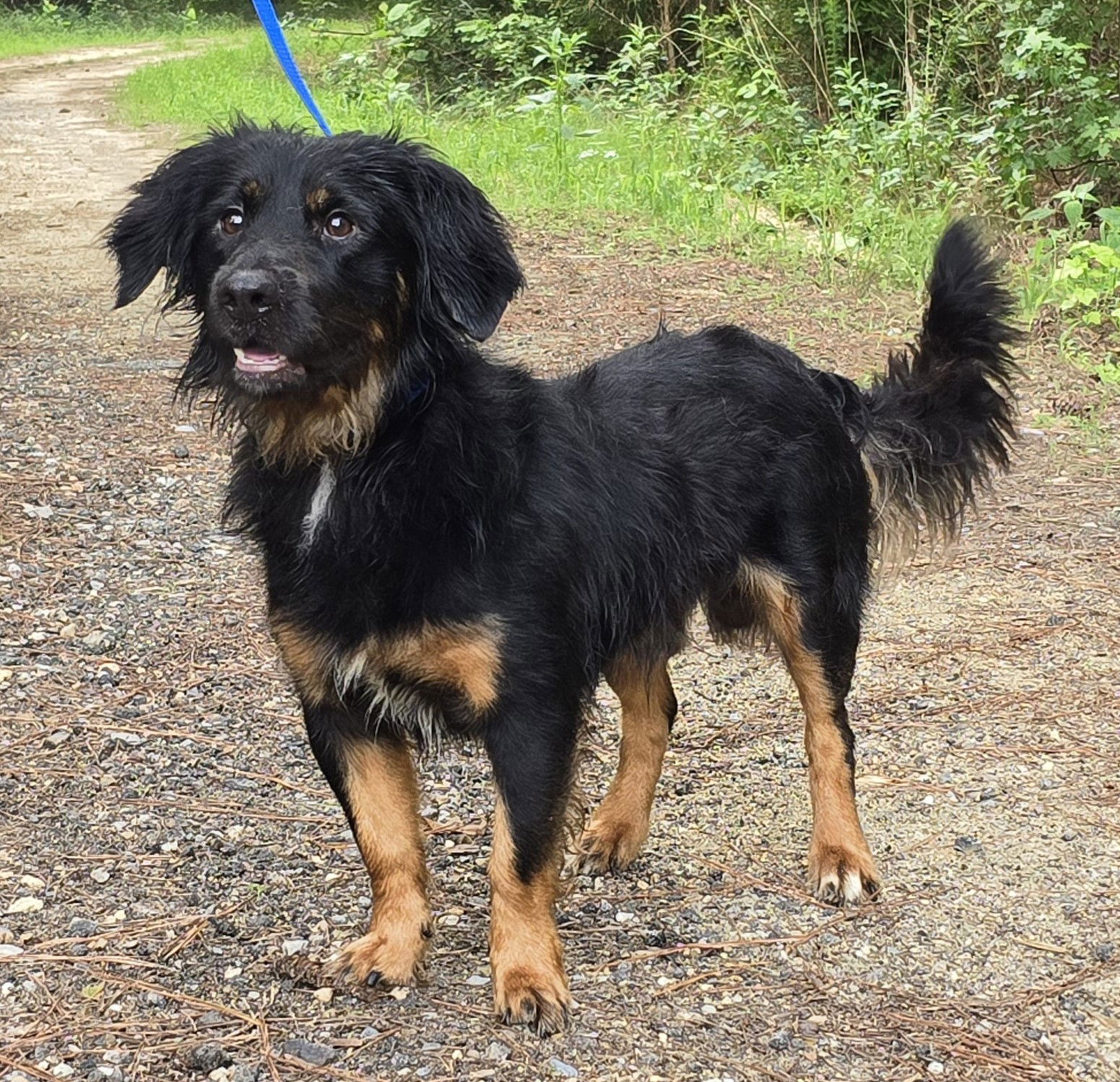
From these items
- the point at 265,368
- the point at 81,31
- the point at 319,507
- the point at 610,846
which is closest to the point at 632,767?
the point at 610,846

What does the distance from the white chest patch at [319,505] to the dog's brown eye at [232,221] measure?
58cm

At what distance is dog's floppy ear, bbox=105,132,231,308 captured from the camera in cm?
342

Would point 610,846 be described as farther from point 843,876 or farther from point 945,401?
point 945,401

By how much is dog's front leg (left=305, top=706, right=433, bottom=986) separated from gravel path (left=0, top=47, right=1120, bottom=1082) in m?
0.13

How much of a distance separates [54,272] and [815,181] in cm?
565

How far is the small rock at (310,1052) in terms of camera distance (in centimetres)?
298

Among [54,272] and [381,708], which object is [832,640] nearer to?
[381,708]

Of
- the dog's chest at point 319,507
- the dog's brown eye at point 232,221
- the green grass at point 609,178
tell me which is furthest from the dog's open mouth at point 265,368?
the green grass at point 609,178

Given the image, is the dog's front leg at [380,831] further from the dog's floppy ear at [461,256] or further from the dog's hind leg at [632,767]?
the dog's floppy ear at [461,256]

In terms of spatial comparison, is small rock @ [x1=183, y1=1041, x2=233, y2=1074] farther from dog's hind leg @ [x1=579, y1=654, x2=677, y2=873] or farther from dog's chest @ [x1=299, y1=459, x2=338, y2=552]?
dog's hind leg @ [x1=579, y1=654, x2=677, y2=873]

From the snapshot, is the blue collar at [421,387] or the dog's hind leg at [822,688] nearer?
the blue collar at [421,387]

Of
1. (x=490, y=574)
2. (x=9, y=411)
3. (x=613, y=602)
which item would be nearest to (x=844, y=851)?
(x=613, y=602)

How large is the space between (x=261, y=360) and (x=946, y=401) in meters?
2.21

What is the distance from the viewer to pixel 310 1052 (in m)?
3.01
